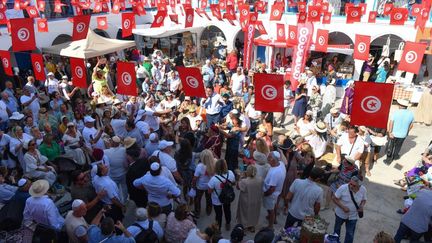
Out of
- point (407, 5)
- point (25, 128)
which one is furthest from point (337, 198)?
point (407, 5)

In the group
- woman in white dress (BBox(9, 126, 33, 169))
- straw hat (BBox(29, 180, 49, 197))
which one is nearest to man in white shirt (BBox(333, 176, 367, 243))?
straw hat (BBox(29, 180, 49, 197))

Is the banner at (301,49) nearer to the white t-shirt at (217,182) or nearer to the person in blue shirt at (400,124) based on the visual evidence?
the person in blue shirt at (400,124)

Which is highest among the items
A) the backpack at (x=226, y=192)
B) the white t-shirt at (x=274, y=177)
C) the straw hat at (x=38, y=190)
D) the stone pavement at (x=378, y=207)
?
the straw hat at (x=38, y=190)

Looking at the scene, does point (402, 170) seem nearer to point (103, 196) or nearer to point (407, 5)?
point (103, 196)

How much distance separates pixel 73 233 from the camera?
4020 mm

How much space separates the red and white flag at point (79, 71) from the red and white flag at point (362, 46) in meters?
8.26

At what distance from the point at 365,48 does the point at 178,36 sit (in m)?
12.0

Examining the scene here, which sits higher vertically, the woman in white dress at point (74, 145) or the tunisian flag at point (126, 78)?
Answer: the tunisian flag at point (126, 78)

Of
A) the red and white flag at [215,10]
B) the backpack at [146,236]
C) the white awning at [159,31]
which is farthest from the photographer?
the white awning at [159,31]

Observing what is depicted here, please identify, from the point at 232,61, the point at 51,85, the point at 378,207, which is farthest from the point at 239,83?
the point at 51,85

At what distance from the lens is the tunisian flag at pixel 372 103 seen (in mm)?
5117

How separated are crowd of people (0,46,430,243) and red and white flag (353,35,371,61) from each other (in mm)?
2254

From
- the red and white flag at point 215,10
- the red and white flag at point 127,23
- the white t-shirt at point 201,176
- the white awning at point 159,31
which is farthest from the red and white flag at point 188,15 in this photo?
the white t-shirt at point 201,176

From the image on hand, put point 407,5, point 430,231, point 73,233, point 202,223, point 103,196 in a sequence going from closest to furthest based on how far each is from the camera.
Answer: point 73,233, point 103,196, point 430,231, point 202,223, point 407,5
